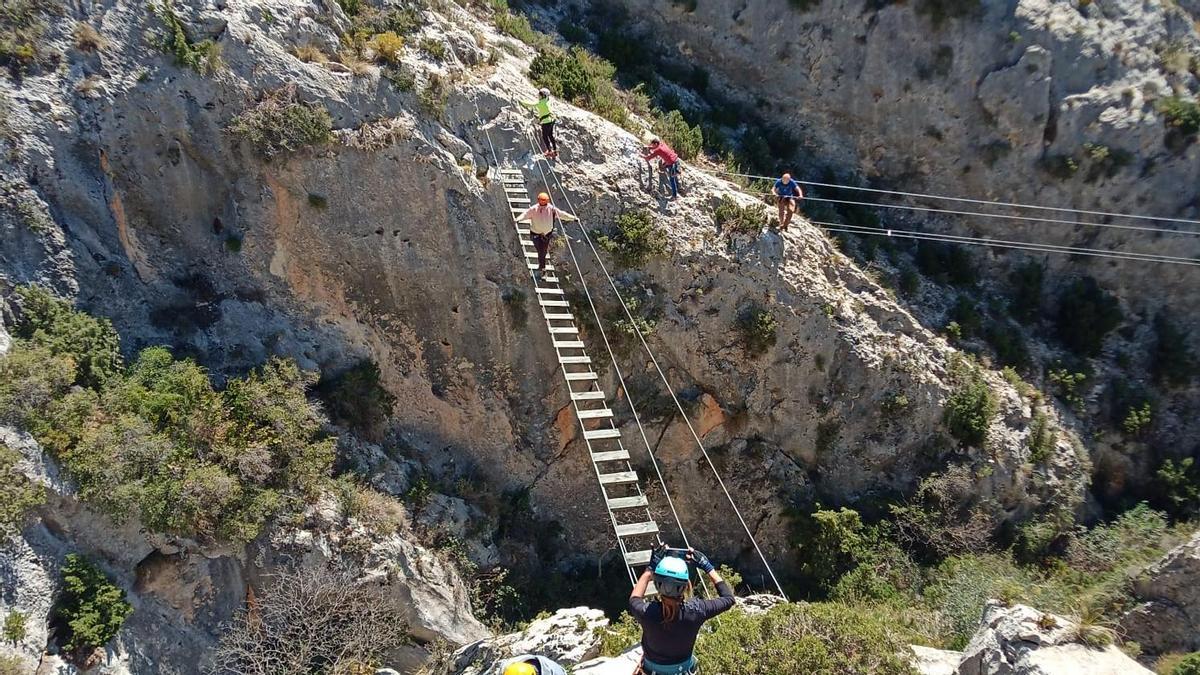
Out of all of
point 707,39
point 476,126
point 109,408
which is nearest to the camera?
point 109,408

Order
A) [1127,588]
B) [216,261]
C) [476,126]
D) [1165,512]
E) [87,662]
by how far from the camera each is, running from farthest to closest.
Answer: [1165,512]
[476,126]
[216,261]
[1127,588]
[87,662]

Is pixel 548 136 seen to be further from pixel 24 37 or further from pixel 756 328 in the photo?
pixel 24 37

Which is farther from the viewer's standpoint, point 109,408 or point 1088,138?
point 1088,138

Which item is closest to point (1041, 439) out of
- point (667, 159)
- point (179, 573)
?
point (667, 159)

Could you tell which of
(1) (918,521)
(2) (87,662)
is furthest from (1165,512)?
(2) (87,662)

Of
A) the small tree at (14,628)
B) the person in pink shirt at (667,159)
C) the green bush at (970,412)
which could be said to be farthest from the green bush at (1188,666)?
the small tree at (14,628)

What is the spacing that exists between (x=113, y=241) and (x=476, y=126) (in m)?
6.99

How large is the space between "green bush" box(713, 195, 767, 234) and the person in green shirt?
13.0 feet

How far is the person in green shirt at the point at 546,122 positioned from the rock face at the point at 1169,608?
13351mm

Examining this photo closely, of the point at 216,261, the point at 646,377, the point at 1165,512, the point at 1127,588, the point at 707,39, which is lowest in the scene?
the point at 1165,512

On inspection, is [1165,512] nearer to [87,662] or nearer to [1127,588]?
[1127,588]

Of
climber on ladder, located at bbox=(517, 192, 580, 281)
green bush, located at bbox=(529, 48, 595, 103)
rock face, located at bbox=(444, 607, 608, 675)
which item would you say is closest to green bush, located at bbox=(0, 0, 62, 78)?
climber on ladder, located at bbox=(517, 192, 580, 281)

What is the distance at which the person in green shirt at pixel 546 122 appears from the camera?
13875mm

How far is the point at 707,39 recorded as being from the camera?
2000 centimetres
